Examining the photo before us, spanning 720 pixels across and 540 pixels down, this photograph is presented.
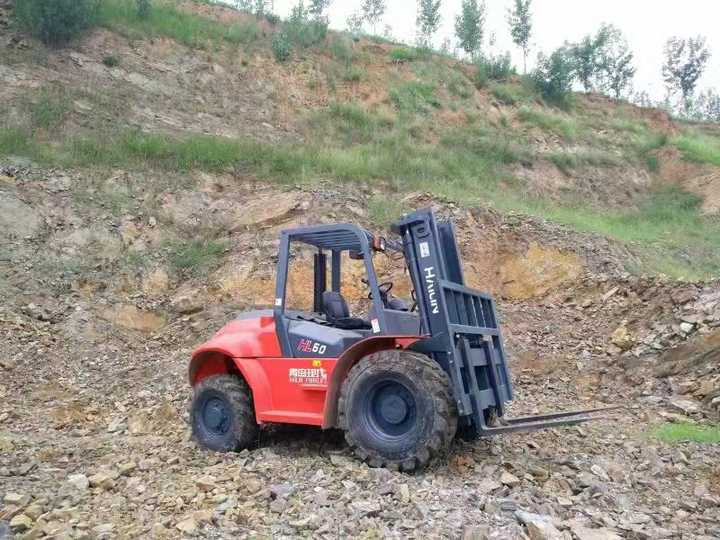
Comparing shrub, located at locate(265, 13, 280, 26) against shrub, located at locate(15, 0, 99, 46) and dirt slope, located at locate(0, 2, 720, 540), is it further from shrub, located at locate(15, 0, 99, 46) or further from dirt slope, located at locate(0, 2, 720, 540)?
shrub, located at locate(15, 0, 99, 46)

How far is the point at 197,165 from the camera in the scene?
14.6m

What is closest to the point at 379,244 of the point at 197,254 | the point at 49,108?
the point at 197,254

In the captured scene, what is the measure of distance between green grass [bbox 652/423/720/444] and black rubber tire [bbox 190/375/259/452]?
4331 mm

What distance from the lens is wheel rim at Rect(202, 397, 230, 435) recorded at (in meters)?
6.55

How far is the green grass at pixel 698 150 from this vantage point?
2211 centimetres

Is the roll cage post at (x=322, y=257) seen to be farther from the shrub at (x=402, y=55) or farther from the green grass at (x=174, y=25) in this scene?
the shrub at (x=402, y=55)

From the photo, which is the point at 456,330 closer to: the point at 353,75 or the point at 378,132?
the point at 378,132

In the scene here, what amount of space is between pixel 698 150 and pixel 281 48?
46.5 feet

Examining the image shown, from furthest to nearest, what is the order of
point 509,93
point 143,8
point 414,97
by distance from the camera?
point 509,93 < point 414,97 < point 143,8

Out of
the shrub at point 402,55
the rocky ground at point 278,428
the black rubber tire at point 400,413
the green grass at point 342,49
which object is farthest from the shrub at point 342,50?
the black rubber tire at point 400,413

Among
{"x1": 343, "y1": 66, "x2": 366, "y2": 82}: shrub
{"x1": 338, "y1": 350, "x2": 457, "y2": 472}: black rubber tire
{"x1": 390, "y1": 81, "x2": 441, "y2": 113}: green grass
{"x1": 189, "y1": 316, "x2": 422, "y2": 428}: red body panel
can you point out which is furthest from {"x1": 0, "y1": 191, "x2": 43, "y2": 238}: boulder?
{"x1": 390, "y1": 81, "x2": 441, "y2": 113}: green grass

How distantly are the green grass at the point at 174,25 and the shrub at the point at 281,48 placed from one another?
26.2 inches

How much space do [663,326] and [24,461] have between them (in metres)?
8.60

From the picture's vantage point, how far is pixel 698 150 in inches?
894
